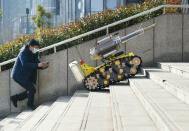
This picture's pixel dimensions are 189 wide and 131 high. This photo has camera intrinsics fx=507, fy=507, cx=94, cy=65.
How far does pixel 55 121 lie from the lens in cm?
880

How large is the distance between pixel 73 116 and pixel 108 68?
11.0 ft

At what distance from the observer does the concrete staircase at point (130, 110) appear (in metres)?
6.94

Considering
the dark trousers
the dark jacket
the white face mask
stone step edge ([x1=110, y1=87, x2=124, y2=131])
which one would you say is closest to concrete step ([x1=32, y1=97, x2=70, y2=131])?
stone step edge ([x1=110, y1=87, x2=124, y2=131])

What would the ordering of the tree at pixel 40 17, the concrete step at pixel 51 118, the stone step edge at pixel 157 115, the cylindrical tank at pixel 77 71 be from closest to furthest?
the stone step edge at pixel 157 115 < the concrete step at pixel 51 118 < the cylindrical tank at pixel 77 71 < the tree at pixel 40 17

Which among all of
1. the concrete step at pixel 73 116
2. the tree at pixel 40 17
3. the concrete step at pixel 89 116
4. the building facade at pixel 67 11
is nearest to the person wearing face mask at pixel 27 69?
the concrete step at pixel 73 116

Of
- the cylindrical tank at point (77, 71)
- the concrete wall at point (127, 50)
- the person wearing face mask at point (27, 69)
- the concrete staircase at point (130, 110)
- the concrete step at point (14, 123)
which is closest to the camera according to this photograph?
the concrete staircase at point (130, 110)

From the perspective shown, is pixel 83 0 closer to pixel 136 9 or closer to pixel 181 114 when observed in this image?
pixel 136 9

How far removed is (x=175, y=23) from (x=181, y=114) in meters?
7.30

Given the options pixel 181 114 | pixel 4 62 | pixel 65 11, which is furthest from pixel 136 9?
pixel 65 11

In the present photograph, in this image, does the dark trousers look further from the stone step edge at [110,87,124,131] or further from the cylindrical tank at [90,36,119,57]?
the stone step edge at [110,87,124,131]

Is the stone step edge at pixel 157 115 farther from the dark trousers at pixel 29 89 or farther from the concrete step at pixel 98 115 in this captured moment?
the dark trousers at pixel 29 89

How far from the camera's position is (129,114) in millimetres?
7891

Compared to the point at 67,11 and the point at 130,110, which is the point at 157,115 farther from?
the point at 67,11

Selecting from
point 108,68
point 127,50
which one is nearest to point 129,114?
point 108,68
